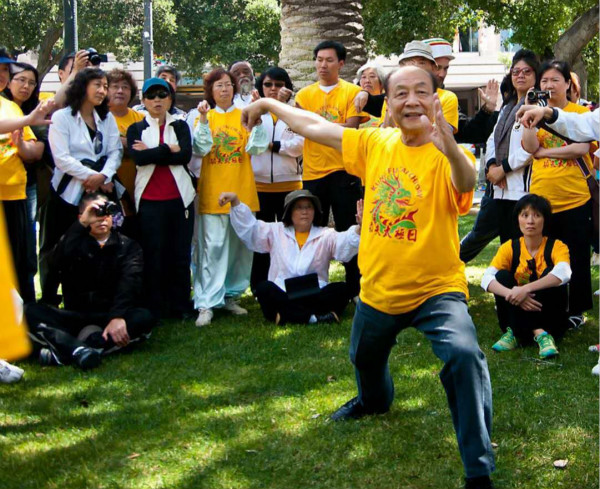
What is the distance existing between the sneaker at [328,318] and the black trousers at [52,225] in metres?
2.36

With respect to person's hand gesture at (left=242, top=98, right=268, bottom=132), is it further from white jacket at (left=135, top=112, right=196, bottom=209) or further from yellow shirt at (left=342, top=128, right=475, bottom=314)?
white jacket at (left=135, top=112, right=196, bottom=209)

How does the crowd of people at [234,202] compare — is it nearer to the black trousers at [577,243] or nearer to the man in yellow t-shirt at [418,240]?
the black trousers at [577,243]

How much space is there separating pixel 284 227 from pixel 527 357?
2.68 m

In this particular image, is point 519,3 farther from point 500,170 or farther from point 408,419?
point 408,419

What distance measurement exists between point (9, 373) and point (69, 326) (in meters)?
0.81

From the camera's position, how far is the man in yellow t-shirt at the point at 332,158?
8500 mm

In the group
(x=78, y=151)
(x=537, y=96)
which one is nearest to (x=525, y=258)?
(x=537, y=96)

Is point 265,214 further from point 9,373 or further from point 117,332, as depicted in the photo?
point 9,373

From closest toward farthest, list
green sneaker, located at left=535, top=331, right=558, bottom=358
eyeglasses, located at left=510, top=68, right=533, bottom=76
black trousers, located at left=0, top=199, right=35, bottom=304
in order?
green sneaker, located at left=535, top=331, right=558, bottom=358, eyeglasses, located at left=510, top=68, right=533, bottom=76, black trousers, located at left=0, top=199, right=35, bottom=304

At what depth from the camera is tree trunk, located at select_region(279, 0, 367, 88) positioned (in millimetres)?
11773

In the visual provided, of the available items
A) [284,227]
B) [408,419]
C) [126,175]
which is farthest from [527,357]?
[126,175]

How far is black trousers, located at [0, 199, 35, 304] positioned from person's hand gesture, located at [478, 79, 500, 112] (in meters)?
4.18

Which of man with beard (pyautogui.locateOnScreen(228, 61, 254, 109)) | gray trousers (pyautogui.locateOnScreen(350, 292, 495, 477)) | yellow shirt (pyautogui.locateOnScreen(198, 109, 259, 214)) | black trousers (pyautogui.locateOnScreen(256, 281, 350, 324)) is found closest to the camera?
gray trousers (pyautogui.locateOnScreen(350, 292, 495, 477))

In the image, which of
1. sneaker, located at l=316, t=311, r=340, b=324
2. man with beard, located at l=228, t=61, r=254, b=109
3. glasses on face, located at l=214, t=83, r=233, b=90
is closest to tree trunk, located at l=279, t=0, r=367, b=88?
man with beard, located at l=228, t=61, r=254, b=109
